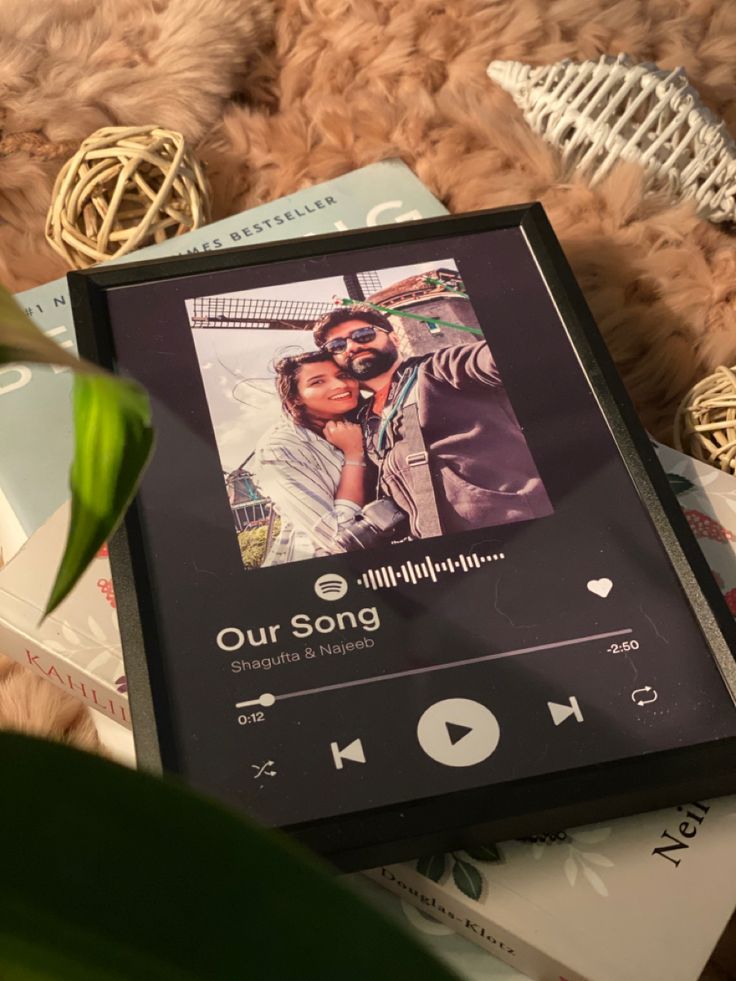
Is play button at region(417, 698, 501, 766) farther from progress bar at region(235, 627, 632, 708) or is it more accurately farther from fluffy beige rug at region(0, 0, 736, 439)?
fluffy beige rug at region(0, 0, 736, 439)

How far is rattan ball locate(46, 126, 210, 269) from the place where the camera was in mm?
579

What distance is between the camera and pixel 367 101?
67cm

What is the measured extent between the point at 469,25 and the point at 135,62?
23 centimetres

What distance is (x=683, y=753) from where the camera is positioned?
1.19ft

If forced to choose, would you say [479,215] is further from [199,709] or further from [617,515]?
[199,709]

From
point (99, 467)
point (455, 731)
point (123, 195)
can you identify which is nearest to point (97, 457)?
point (99, 467)

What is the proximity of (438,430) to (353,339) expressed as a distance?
0.07 metres

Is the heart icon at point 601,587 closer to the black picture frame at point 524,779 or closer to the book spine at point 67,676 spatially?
the black picture frame at point 524,779

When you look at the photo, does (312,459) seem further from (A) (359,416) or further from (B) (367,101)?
(B) (367,101)

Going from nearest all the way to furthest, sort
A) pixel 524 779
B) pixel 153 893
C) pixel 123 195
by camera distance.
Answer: pixel 153 893, pixel 524 779, pixel 123 195

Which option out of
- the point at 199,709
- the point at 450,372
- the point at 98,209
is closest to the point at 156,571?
the point at 199,709

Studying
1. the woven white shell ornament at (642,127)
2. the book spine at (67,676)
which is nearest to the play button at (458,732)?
the book spine at (67,676)

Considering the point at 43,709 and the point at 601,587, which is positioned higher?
the point at 601,587

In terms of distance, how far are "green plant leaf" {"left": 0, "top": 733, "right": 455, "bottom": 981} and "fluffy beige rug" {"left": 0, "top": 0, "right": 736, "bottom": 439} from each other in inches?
21.0
